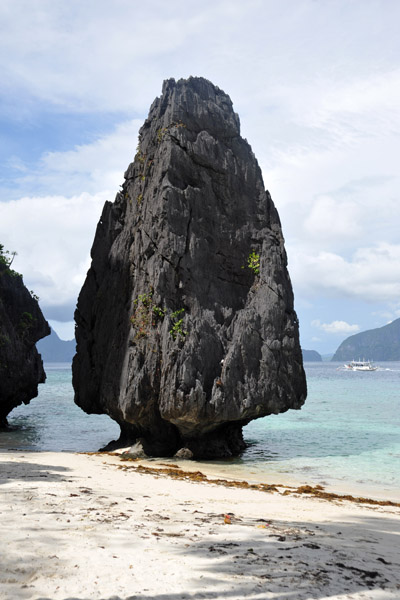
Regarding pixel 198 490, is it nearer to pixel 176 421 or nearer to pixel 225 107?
pixel 176 421

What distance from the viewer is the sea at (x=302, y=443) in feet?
45.4

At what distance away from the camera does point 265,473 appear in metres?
14.1

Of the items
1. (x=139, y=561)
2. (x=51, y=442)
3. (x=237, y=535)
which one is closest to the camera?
(x=139, y=561)

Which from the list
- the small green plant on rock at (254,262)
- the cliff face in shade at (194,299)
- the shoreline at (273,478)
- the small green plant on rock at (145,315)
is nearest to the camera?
the shoreline at (273,478)

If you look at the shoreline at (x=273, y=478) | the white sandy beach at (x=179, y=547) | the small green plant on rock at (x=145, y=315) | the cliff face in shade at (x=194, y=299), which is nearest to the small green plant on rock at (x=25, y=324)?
the cliff face in shade at (x=194, y=299)

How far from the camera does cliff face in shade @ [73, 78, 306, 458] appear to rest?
1524 cm

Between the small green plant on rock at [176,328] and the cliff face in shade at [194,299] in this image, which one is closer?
the cliff face in shade at [194,299]

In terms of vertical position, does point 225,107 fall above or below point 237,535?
above

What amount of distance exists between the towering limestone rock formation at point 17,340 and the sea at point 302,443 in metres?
1.99

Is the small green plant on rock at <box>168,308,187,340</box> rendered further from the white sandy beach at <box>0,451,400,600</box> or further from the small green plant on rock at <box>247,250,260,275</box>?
the white sandy beach at <box>0,451,400,600</box>

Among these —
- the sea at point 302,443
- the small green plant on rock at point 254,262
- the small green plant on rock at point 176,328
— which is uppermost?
the small green plant on rock at point 254,262

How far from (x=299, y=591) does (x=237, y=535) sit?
147 cm

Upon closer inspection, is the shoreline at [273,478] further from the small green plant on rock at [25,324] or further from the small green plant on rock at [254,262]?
the small green plant on rock at [25,324]

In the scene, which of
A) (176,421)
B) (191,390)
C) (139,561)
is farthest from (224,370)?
(139,561)
